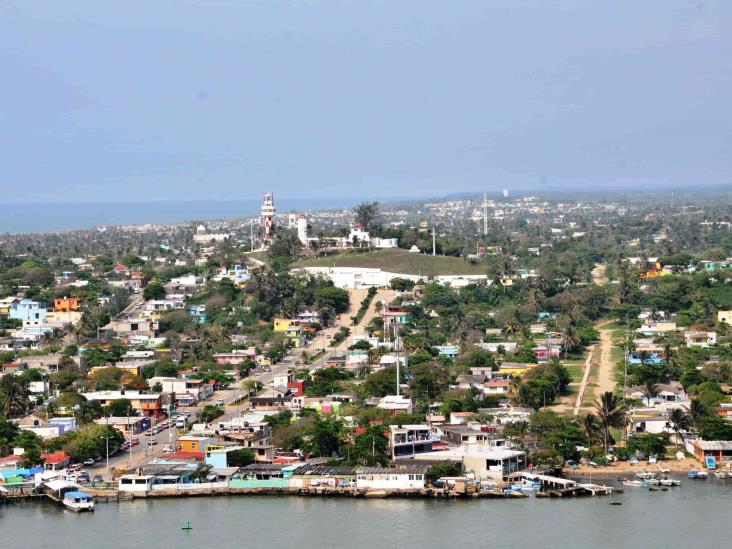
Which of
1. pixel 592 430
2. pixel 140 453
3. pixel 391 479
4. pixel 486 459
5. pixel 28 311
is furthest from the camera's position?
pixel 28 311

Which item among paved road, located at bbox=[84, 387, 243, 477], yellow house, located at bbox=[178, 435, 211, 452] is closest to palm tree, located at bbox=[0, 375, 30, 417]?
paved road, located at bbox=[84, 387, 243, 477]

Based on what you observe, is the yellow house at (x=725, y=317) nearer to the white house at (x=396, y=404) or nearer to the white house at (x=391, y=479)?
the white house at (x=396, y=404)

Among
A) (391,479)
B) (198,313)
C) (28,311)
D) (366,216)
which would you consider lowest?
(391,479)

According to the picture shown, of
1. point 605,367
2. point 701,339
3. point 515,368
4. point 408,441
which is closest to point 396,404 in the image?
point 408,441

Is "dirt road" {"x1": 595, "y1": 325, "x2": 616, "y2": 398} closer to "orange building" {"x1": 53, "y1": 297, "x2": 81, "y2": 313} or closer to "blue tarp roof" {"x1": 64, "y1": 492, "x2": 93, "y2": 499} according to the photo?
"blue tarp roof" {"x1": 64, "y1": 492, "x2": 93, "y2": 499}

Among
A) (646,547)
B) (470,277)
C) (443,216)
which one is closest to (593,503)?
(646,547)

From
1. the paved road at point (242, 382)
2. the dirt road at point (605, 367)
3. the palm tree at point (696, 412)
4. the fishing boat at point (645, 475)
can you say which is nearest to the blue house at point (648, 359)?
the dirt road at point (605, 367)

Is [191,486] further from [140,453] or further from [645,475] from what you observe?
[645,475]
